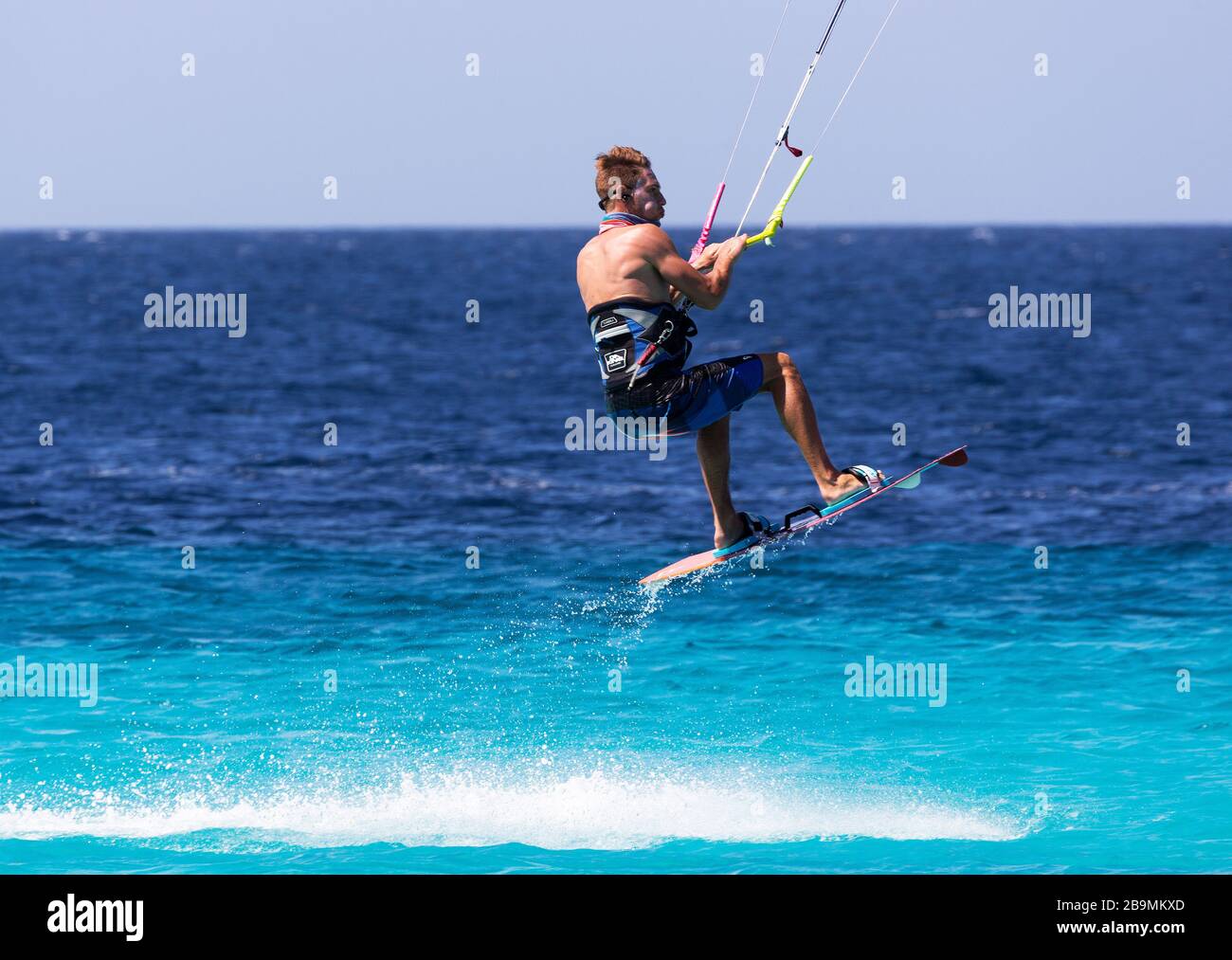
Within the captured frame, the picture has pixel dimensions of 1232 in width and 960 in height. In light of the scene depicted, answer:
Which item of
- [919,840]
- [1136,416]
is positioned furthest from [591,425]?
[919,840]

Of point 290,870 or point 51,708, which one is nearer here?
point 290,870

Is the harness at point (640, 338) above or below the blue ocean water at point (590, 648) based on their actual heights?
above

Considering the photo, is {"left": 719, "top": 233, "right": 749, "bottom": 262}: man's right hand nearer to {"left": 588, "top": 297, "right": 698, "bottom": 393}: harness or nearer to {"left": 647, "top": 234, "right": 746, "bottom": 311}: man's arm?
{"left": 647, "top": 234, "right": 746, "bottom": 311}: man's arm

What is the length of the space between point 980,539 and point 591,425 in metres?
17.4

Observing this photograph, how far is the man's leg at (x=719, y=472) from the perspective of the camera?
13.1m

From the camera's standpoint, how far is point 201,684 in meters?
20.8

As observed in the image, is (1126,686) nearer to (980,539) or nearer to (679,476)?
(980,539)

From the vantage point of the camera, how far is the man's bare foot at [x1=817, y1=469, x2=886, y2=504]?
42.2 feet
